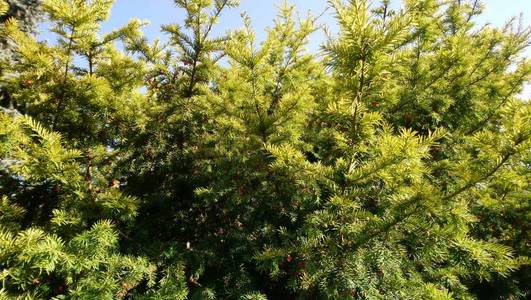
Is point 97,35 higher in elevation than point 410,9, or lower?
higher

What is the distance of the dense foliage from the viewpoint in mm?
1874

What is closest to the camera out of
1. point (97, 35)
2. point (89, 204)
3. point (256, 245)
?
point (89, 204)

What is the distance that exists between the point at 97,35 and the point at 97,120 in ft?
2.48

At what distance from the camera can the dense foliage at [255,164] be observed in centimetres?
187

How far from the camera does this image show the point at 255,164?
265 centimetres

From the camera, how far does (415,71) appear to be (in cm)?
340

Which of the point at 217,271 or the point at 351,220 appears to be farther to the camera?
the point at 217,271

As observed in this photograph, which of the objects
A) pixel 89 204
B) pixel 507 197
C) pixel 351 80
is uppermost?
pixel 351 80

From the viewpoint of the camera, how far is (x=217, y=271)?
2654 millimetres

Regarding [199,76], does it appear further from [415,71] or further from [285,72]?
[415,71]

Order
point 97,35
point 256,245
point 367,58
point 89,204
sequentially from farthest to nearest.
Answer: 1. point 97,35
2. point 256,245
3. point 89,204
4. point 367,58

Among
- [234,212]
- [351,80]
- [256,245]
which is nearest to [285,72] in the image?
[351,80]

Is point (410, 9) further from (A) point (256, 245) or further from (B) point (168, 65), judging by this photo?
(B) point (168, 65)

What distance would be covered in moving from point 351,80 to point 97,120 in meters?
2.23
